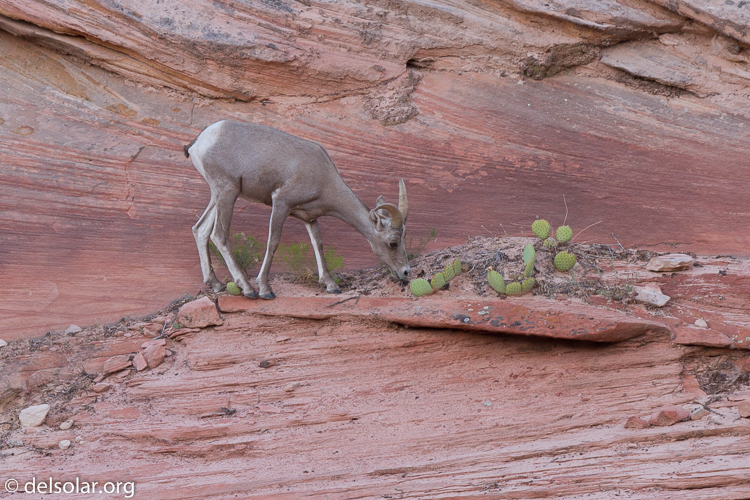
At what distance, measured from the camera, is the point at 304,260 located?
404 inches

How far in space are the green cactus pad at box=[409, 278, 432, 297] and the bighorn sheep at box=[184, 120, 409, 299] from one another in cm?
44

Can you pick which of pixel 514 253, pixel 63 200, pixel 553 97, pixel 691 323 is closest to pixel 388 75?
pixel 553 97

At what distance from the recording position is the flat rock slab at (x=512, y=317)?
805 centimetres

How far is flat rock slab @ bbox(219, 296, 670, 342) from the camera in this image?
26.4 feet

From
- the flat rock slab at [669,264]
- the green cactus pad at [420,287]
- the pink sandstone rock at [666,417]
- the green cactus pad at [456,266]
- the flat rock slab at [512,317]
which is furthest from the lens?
the flat rock slab at [669,264]

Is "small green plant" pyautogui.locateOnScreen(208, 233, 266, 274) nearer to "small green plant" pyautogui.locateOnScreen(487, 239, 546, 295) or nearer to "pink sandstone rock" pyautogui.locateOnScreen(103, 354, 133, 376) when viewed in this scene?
"pink sandstone rock" pyautogui.locateOnScreen(103, 354, 133, 376)

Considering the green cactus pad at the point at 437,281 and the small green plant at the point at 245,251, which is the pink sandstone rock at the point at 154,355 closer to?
the small green plant at the point at 245,251

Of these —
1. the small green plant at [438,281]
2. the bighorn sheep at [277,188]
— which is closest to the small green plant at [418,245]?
the bighorn sheep at [277,188]

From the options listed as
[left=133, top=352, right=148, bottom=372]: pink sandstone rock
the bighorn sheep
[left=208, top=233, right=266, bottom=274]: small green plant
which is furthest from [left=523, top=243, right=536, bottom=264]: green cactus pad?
[left=133, top=352, right=148, bottom=372]: pink sandstone rock

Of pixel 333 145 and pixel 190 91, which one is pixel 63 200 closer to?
pixel 190 91

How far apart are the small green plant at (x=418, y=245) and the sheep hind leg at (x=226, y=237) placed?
97.9 inches

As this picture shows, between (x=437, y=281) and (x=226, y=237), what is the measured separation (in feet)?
9.08

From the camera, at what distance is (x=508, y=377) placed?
828 cm

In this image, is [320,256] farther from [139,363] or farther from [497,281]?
[139,363]
